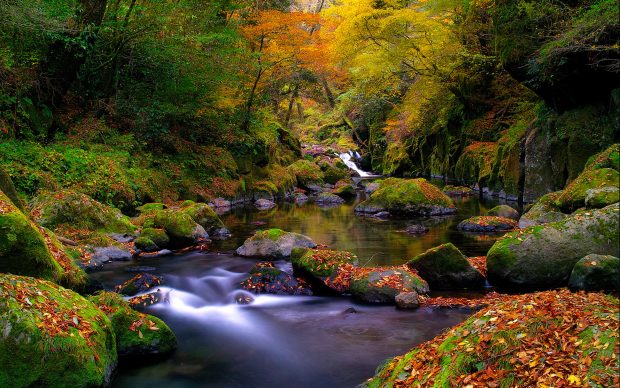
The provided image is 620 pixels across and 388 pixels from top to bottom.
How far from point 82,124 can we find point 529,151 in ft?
47.6

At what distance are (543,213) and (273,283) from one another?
6.90m

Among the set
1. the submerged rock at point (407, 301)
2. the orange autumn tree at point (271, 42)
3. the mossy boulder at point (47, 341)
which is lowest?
the submerged rock at point (407, 301)

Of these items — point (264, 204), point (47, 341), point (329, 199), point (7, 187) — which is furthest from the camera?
point (329, 199)

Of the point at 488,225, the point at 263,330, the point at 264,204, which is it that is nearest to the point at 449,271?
the point at 263,330

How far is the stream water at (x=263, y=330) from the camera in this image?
15.2ft

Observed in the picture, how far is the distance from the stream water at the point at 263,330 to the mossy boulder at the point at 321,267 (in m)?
0.25

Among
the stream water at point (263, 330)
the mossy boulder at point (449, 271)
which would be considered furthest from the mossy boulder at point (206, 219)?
the mossy boulder at point (449, 271)

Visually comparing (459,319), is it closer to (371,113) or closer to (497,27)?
(497,27)

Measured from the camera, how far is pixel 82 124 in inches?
554

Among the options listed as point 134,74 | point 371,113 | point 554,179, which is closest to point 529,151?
point 554,179

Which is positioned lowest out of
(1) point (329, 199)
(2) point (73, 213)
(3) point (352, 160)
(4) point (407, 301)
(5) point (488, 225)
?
(3) point (352, 160)

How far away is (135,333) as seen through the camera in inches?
191

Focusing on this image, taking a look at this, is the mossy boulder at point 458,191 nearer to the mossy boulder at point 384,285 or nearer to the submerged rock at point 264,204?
the submerged rock at point 264,204

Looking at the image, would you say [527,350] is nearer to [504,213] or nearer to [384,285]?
[384,285]
